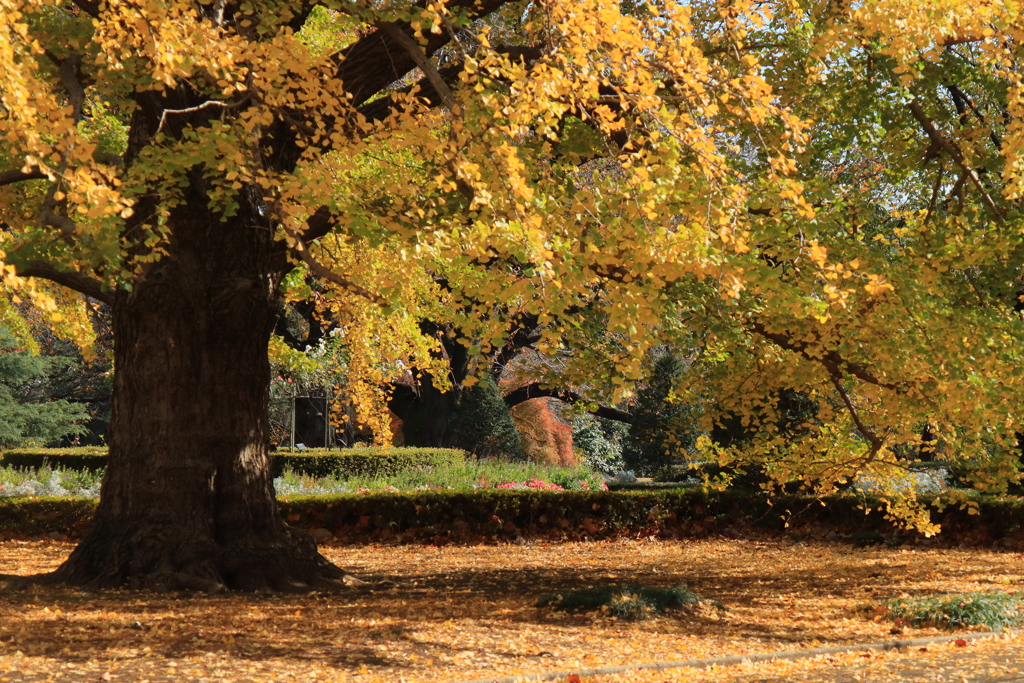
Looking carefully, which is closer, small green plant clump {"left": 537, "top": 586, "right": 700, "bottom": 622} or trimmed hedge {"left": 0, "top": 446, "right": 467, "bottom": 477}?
small green plant clump {"left": 537, "top": 586, "right": 700, "bottom": 622}

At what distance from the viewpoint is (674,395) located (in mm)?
9367

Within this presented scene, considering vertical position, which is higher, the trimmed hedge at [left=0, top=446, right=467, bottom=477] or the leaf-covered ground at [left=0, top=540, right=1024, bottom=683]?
the trimmed hedge at [left=0, top=446, right=467, bottom=477]

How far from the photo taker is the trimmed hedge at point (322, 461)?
17.9 m

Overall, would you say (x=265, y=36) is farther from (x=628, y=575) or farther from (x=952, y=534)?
(x=952, y=534)

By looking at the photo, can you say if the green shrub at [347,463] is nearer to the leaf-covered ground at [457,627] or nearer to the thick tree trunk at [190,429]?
the leaf-covered ground at [457,627]

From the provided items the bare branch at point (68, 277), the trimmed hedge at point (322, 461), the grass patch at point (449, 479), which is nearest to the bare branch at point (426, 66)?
the bare branch at point (68, 277)

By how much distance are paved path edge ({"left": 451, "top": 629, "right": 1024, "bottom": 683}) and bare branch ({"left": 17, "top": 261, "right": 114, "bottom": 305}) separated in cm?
550

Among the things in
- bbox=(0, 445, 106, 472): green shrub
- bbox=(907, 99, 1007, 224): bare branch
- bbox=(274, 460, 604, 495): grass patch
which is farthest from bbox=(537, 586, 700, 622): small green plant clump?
bbox=(0, 445, 106, 472): green shrub

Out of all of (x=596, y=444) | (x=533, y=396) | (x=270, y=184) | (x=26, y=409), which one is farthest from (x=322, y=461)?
(x=596, y=444)

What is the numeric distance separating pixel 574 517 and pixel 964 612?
7621mm

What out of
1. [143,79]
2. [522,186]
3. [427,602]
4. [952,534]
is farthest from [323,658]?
[952,534]

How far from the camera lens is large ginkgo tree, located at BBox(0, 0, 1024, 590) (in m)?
5.75

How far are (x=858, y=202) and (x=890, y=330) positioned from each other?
80.2 inches

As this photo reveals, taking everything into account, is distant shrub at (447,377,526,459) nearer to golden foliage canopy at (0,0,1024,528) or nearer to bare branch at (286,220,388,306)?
golden foliage canopy at (0,0,1024,528)
